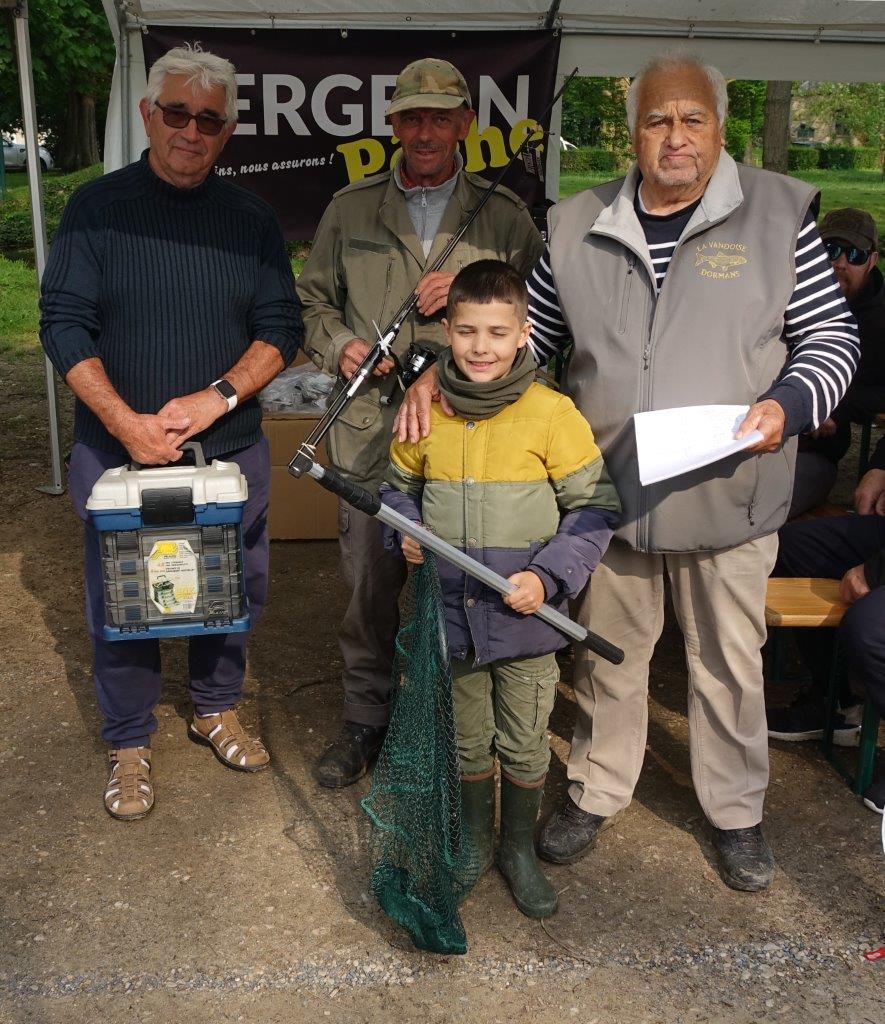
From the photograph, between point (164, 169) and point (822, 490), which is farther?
point (822, 490)

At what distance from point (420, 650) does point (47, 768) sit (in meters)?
1.76

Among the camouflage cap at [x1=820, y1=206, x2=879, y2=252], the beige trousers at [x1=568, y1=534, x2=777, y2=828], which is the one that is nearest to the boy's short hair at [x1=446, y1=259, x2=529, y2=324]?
the beige trousers at [x1=568, y1=534, x2=777, y2=828]

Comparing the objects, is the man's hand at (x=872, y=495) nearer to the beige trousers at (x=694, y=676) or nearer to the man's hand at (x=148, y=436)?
the beige trousers at (x=694, y=676)

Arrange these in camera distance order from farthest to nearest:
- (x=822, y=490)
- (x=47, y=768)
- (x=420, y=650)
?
(x=822, y=490) → (x=47, y=768) → (x=420, y=650)

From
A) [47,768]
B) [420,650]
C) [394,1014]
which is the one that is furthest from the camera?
[47,768]

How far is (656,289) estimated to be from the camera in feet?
10.1

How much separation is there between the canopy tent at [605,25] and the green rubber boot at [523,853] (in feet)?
13.0

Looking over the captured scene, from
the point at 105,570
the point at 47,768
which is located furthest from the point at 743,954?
the point at 47,768

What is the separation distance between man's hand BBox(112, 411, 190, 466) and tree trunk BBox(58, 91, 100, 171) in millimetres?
29110

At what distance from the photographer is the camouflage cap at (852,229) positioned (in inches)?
207

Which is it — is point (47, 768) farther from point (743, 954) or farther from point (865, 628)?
point (865, 628)

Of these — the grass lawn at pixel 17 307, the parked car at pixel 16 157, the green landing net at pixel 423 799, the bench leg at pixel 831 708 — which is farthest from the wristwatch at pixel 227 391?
the parked car at pixel 16 157

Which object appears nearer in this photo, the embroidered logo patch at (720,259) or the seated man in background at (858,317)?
the embroidered logo patch at (720,259)

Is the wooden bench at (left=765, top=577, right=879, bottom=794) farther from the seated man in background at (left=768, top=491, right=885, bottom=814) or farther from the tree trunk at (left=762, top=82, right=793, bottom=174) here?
the tree trunk at (left=762, top=82, right=793, bottom=174)
